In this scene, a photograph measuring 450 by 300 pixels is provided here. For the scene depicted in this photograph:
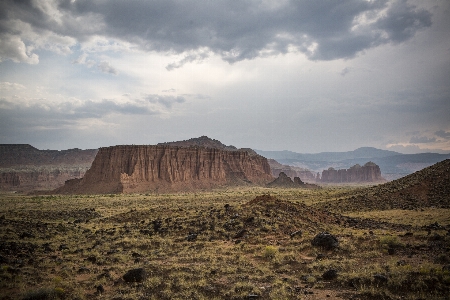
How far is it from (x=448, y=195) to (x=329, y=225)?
22155 millimetres

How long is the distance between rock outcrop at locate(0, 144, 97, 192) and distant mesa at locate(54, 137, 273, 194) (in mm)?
45665

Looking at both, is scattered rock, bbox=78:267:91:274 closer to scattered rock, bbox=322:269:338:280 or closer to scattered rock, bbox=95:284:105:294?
scattered rock, bbox=95:284:105:294

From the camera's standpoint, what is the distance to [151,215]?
3000 cm

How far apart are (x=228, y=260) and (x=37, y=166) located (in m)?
180

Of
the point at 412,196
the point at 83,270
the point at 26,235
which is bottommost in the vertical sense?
the point at 26,235

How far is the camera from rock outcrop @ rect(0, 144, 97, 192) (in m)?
127

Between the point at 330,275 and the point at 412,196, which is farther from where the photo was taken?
the point at 412,196

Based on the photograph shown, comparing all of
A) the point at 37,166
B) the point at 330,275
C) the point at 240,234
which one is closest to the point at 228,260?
the point at 240,234

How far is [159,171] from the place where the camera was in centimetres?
10106

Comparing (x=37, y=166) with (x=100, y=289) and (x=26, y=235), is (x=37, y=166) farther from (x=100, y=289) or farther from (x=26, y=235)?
(x=100, y=289)

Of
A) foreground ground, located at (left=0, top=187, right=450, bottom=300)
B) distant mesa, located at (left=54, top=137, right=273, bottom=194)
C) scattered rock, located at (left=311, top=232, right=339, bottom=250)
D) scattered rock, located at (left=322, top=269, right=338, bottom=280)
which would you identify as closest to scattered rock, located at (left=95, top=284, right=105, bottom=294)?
foreground ground, located at (left=0, top=187, right=450, bottom=300)

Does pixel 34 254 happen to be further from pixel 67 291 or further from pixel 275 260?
pixel 275 260

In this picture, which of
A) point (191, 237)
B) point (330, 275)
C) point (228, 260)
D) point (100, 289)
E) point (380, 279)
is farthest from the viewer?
point (191, 237)

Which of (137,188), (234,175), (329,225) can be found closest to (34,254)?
(329,225)
